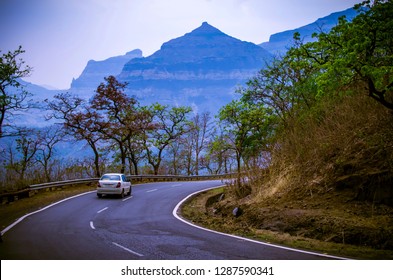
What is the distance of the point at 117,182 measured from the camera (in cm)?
2134

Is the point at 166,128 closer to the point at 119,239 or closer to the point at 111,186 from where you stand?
the point at 111,186

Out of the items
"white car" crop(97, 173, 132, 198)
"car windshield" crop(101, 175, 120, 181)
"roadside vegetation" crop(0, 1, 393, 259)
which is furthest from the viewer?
"car windshield" crop(101, 175, 120, 181)

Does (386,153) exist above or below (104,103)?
below

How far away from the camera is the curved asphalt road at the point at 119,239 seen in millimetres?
7926

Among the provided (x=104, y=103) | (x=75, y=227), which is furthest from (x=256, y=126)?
(x=75, y=227)

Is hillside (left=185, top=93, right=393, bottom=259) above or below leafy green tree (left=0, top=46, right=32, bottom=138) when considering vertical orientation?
A: below

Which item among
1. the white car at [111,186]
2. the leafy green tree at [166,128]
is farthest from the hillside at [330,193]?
the leafy green tree at [166,128]

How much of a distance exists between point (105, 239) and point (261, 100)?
25.3 meters

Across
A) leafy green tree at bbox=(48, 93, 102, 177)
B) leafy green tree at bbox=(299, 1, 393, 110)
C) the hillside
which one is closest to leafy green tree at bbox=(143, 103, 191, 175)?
leafy green tree at bbox=(48, 93, 102, 177)

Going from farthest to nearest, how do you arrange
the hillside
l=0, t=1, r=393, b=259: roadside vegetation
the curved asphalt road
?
l=0, t=1, r=393, b=259: roadside vegetation → the hillside → the curved asphalt road

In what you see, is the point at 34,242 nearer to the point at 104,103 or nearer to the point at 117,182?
the point at 117,182

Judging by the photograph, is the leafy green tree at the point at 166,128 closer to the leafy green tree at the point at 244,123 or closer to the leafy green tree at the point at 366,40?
the leafy green tree at the point at 244,123

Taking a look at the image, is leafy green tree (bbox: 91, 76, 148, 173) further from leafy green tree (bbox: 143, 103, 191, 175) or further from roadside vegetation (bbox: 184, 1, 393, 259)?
roadside vegetation (bbox: 184, 1, 393, 259)

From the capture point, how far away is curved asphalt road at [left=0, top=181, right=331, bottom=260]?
7.93 m
